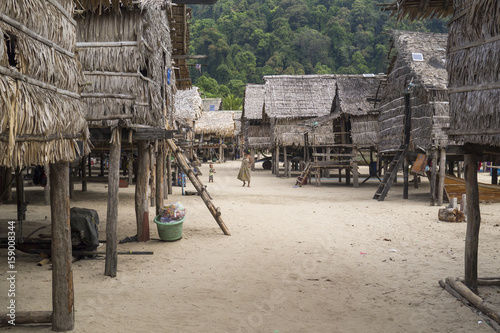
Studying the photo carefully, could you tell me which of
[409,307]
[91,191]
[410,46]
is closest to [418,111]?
[410,46]

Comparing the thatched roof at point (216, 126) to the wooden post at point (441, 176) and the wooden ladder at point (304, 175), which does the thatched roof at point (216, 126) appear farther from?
the wooden post at point (441, 176)

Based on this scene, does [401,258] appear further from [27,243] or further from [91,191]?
[91,191]

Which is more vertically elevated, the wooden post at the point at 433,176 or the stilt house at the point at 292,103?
the stilt house at the point at 292,103

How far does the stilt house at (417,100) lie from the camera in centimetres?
1367

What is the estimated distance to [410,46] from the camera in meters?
15.2

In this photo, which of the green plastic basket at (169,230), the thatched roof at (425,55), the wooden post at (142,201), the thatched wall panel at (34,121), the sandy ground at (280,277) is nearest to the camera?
the thatched wall panel at (34,121)

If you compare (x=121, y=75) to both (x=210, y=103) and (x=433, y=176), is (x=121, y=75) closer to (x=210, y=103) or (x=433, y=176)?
(x=433, y=176)

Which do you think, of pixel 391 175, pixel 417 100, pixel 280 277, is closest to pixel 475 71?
pixel 280 277

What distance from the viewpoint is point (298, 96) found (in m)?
25.5

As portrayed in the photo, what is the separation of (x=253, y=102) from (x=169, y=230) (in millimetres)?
23767

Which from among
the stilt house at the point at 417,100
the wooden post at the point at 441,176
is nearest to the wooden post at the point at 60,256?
the stilt house at the point at 417,100

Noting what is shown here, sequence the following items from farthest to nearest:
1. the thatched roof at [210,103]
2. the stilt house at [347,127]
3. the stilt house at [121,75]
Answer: the thatched roof at [210,103] < the stilt house at [347,127] < the stilt house at [121,75]

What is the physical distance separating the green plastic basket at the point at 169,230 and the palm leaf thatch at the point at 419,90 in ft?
29.2

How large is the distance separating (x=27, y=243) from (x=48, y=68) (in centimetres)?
413
